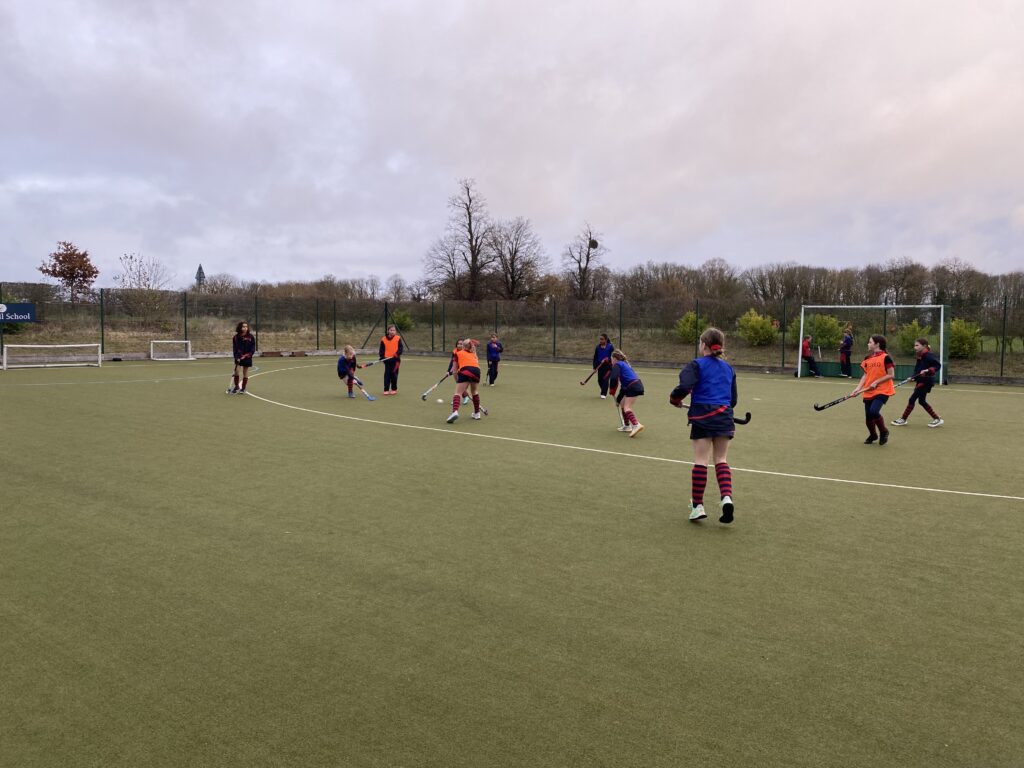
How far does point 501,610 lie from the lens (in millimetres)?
4566

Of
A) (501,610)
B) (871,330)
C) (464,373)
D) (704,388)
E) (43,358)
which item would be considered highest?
(871,330)

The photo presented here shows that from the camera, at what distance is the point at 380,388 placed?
63.9 ft

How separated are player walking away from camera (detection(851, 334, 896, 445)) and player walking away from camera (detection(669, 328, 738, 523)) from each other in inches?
205

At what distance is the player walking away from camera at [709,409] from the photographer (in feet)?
21.5

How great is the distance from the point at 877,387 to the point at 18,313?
106 ft

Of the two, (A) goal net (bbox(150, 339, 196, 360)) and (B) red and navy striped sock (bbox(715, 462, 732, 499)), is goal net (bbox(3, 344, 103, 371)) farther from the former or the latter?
(B) red and navy striped sock (bbox(715, 462, 732, 499))

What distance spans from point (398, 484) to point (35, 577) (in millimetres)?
3612

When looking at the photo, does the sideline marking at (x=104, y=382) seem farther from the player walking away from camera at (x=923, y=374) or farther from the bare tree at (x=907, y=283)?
the bare tree at (x=907, y=283)

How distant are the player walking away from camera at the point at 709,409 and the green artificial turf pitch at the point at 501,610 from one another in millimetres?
358

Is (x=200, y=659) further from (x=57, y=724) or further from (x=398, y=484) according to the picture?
(x=398, y=484)

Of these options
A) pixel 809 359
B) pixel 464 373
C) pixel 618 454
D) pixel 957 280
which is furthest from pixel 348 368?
pixel 957 280

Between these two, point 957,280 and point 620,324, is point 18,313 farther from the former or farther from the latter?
point 957,280

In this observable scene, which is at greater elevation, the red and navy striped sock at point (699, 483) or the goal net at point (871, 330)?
the goal net at point (871, 330)

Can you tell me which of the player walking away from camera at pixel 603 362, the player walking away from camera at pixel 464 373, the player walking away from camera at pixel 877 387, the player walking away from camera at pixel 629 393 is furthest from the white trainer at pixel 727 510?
the player walking away from camera at pixel 603 362
